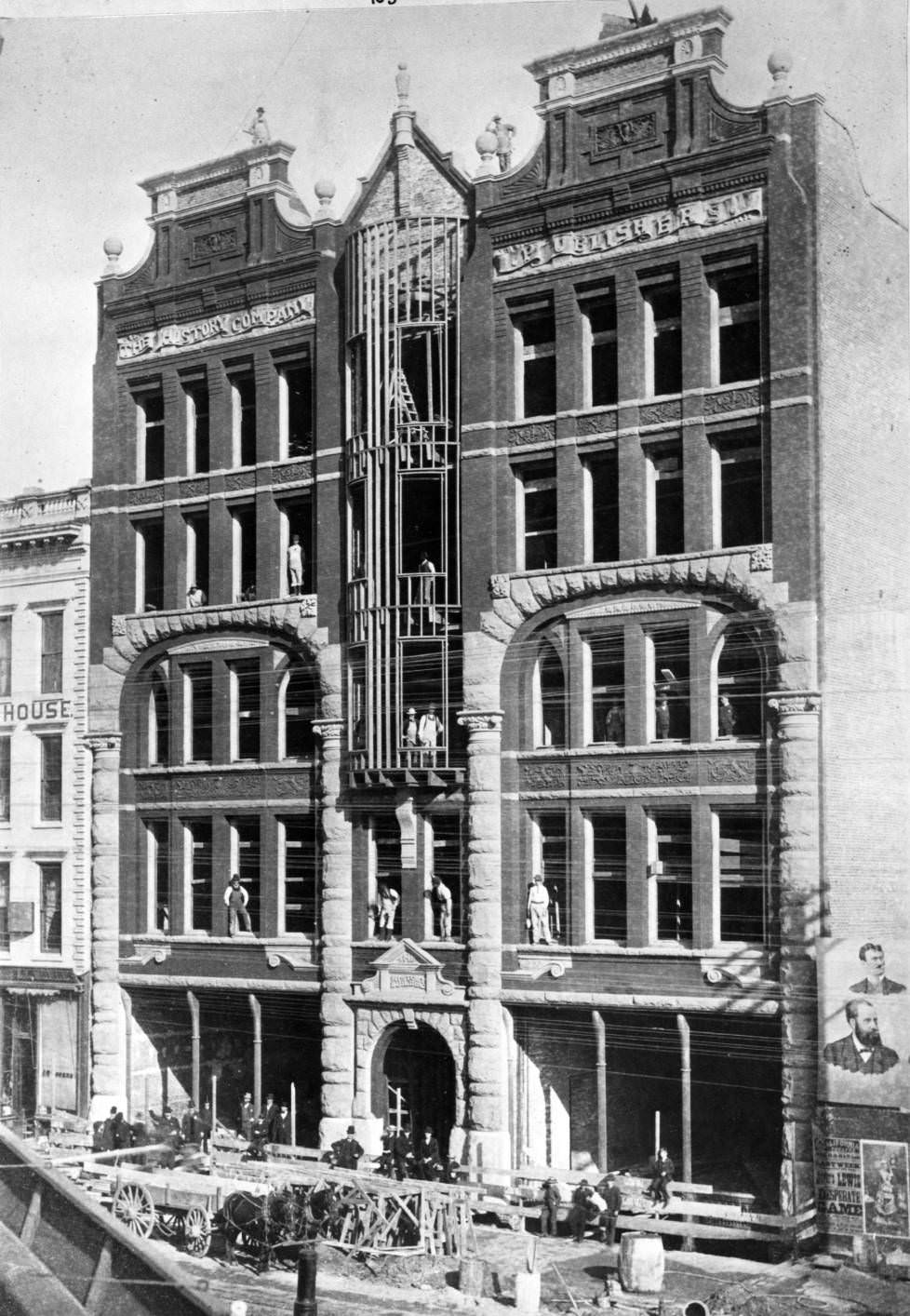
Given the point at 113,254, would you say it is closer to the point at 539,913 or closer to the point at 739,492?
the point at 739,492

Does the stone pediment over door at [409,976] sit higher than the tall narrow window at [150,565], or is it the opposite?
the tall narrow window at [150,565]

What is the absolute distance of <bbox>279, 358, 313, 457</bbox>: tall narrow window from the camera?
22.1 m

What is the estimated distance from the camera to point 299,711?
72.7 ft

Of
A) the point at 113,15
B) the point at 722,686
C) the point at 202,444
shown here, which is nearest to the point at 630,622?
the point at 722,686

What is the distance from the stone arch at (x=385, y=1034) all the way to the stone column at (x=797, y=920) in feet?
15.3

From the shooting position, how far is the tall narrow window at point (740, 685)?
18484 mm

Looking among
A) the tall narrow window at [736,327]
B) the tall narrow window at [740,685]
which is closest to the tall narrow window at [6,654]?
the tall narrow window at [740,685]

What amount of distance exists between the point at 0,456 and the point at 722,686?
383 inches

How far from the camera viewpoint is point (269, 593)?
2212cm

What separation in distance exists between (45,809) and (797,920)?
36.2ft

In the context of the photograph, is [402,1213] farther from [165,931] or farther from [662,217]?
[662,217]

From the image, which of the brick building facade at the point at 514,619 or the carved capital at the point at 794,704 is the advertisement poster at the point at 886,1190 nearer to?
the brick building facade at the point at 514,619

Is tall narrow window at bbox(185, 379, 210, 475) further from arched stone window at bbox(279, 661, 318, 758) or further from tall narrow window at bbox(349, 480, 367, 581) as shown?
arched stone window at bbox(279, 661, 318, 758)

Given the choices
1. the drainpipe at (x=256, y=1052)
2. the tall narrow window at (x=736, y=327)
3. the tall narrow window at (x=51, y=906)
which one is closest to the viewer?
the tall narrow window at (x=736, y=327)
